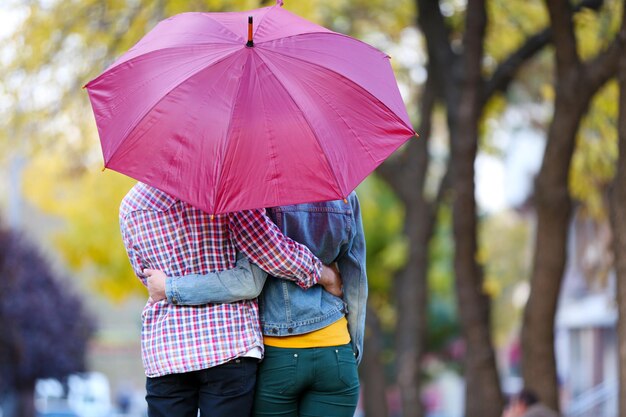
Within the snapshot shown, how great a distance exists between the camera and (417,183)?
15703 millimetres

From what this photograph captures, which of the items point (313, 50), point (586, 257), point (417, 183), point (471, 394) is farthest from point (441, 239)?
point (313, 50)

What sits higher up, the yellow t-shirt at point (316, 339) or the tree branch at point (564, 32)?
the tree branch at point (564, 32)

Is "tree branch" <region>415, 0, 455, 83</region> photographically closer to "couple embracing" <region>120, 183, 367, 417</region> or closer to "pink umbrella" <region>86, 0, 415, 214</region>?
"pink umbrella" <region>86, 0, 415, 214</region>

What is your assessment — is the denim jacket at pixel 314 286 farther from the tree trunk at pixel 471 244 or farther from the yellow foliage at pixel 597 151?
the yellow foliage at pixel 597 151

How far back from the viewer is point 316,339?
4.04 metres

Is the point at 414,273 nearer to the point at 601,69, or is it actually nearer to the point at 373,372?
the point at 373,372

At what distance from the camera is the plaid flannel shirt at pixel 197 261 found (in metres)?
3.88

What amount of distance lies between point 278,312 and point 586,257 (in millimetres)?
24008

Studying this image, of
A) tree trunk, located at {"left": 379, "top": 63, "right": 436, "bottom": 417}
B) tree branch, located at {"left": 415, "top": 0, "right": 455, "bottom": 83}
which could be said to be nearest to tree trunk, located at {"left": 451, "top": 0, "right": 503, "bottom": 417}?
tree branch, located at {"left": 415, "top": 0, "right": 455, "bottom": 83}

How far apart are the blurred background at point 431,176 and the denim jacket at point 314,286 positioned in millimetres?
4161

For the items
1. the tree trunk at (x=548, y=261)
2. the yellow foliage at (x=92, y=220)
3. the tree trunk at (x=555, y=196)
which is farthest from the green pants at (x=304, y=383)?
the yellow foliage at (x=92, y=220)

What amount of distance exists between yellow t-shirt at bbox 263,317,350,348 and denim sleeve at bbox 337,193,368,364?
0.29ft

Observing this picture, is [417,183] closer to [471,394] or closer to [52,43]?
[471,394]

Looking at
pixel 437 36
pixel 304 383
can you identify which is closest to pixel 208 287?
pixel 304 383
